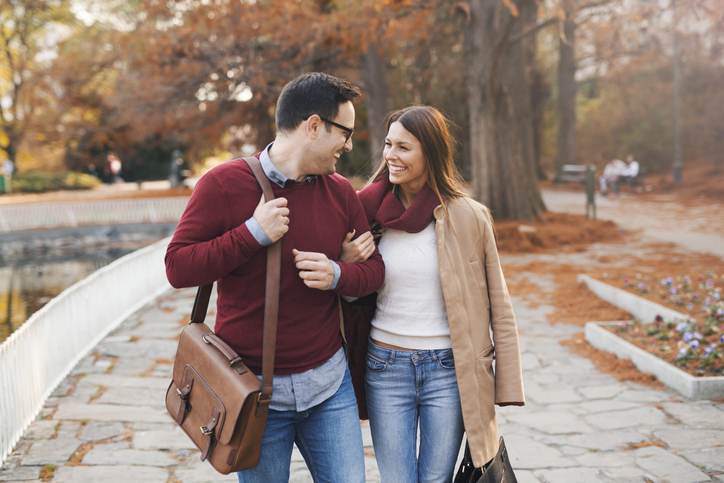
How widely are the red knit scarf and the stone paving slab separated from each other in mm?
2081

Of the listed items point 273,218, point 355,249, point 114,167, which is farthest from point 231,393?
point 114,167

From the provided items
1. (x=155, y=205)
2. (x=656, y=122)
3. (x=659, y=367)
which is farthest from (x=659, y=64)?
(x=659, y=367)

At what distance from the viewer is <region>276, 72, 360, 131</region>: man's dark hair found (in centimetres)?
267

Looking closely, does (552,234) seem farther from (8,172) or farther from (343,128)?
(8,172)

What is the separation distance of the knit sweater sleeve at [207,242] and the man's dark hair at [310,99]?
32 cm

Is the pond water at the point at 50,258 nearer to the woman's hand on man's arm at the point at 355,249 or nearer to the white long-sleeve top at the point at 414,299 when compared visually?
the white long-sleeve top at the point at 414,299

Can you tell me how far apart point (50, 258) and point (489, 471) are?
56.9 feet

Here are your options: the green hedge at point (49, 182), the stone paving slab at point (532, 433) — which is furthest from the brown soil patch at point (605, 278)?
the green hedge at point (49, 182)

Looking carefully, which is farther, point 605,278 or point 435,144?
point 605,278

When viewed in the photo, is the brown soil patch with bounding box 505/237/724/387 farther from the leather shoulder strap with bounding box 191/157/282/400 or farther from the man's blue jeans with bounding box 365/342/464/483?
the leather shoulder strap with bounding box 191/157/282/400

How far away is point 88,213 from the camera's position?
2281cm

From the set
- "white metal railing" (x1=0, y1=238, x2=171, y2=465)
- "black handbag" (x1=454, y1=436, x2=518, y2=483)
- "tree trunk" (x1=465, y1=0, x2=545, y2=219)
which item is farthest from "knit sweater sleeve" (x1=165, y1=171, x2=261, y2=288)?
"tree trunk" (x1=465, y1=0, x2=545, y2=219)

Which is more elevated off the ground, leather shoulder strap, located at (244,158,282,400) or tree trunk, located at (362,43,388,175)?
tree trunk, located at (362,43,388,175)

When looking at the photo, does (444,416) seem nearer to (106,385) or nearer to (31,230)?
(106,385)
